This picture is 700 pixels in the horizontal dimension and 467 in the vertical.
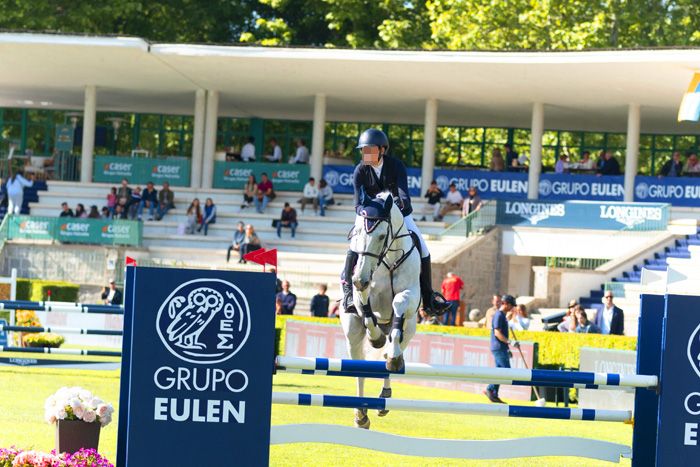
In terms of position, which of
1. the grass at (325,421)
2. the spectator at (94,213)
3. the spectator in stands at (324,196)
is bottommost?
the grass at (325,421)

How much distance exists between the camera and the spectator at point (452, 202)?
37688 mm

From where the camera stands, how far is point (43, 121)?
4925 centimetres

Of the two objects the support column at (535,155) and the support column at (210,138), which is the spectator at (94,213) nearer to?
the support column at (210,138)

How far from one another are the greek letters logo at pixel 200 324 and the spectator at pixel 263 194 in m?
31.2

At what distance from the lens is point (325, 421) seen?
1466 cm

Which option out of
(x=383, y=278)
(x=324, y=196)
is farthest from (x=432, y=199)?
(x=383, y=278)

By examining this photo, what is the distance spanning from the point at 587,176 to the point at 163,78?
1300 cm

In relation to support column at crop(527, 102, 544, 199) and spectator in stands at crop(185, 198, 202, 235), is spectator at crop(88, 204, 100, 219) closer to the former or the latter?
spectator in stands at crop(185, 198, 202, 235)

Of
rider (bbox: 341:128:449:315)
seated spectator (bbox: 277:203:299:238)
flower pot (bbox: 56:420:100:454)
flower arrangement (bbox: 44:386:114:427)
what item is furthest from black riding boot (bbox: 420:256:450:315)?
seated spectator (bbox: 277:203:299:238)

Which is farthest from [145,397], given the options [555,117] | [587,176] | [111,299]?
[555,117]

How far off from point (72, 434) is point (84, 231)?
1105 inches

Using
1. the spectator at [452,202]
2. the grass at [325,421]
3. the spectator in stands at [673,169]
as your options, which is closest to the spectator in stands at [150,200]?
the spectator at [452,202]

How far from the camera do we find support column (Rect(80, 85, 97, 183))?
4241 centimetres

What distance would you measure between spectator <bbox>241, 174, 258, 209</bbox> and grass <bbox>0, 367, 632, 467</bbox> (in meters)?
17.0
